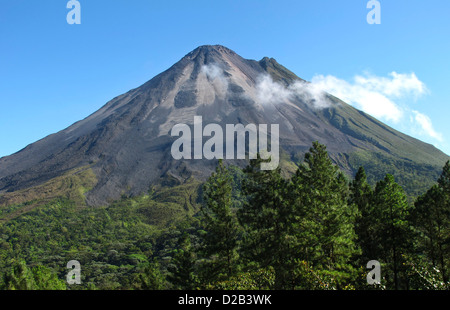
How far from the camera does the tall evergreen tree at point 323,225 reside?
81.2ft

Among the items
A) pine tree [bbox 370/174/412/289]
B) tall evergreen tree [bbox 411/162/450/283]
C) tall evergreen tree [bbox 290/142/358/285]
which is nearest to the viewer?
tall evergreen tree [bbox 290/142/358/285]

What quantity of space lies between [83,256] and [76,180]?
90.3 metres

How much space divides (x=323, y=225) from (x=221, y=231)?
886 cm

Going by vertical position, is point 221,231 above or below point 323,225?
below

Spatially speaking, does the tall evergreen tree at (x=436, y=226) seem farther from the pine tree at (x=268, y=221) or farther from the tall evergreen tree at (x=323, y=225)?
the pine tree at (x=268, y=221)

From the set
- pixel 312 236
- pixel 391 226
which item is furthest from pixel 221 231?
pixel 391 226

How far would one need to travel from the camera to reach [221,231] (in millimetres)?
30688

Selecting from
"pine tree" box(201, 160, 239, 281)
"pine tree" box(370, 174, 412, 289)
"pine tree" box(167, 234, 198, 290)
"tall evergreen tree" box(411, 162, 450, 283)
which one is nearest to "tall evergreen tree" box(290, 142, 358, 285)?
"pine tree" box(370, 174, 412, 289)

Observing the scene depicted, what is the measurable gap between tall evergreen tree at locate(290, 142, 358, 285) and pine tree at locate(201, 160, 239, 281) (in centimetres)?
614

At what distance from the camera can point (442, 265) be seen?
2836cm

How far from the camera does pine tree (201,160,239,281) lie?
30.4 m

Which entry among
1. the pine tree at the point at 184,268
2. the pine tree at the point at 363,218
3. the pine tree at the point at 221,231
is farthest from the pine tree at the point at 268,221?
the pine tree at the point at 184,268

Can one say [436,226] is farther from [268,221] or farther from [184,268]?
[184,268]

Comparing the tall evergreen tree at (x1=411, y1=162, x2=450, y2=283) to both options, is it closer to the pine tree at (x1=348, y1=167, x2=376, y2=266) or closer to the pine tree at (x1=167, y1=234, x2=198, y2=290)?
the pine tree at (x1=348, y1=167, x2=376, y2=266)
